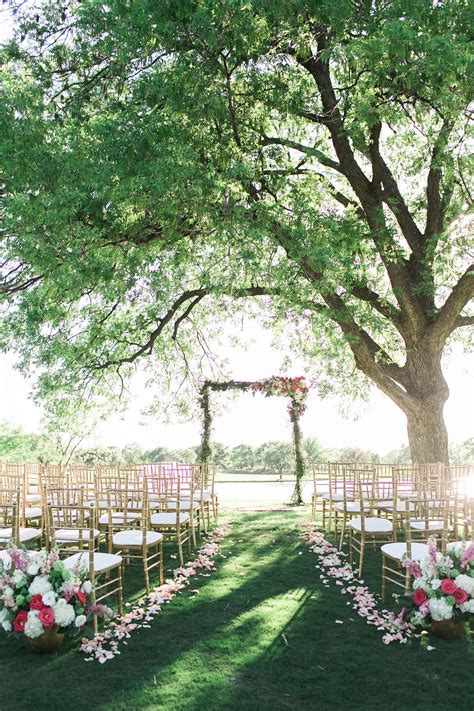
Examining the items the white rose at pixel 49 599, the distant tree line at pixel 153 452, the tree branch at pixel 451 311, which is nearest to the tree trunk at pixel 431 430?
the tree branch at pixel 451 311

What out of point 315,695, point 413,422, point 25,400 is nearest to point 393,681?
point 315,695

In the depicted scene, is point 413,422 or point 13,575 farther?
point 413,422

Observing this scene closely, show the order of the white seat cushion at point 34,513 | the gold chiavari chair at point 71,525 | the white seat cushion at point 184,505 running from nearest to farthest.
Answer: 1. the gold chiavari chair at point 71,525
2. the white seat cushion at point 34,513
3. the white seat cushion at point 184,505

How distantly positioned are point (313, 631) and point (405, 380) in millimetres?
6347

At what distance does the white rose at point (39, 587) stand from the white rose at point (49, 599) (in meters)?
0.04

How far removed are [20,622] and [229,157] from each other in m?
6.36

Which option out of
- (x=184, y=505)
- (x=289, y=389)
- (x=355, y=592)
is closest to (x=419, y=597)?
(x=355, y=592)

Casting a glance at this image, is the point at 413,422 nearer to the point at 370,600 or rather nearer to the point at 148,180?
the point at 370,600

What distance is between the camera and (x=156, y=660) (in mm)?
4086

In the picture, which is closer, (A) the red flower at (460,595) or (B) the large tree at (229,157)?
(A) the red flower at (460,595)

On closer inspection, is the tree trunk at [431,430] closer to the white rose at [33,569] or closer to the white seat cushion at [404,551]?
the white seat cushion at [404,551]

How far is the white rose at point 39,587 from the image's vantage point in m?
4.18

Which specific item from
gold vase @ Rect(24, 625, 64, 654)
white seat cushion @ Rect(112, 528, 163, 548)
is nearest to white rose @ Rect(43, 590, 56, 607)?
gold vase @ Rect(24, 625, 64, 654)

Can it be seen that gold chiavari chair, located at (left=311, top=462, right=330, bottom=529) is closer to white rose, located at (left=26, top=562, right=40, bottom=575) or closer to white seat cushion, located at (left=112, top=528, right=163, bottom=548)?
white seat cushion, located at (left=112, top=528, right=163, bottom=548)
